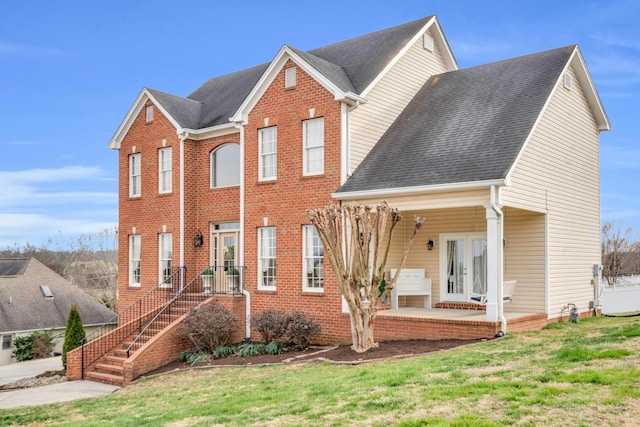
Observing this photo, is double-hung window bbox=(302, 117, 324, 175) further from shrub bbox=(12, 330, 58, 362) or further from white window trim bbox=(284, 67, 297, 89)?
shrub bbox=(12, 330, 58, 362)

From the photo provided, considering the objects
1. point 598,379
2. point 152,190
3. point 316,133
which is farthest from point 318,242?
point 598,379

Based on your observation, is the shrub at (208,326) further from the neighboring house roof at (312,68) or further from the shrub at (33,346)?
the shrub at (33,346)

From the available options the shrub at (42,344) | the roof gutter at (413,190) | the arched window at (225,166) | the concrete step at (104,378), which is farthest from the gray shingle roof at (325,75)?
the shrub at (42,344)

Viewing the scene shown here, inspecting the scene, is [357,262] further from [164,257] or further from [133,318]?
[133,318]

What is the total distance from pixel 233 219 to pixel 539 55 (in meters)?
10.5

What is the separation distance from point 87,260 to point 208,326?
135 feet

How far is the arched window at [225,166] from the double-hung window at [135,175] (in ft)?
11.2

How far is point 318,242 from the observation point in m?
17.2

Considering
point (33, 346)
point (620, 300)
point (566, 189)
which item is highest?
point (566, 189)

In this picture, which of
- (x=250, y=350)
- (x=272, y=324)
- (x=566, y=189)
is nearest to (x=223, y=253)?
(x=272, y=324)

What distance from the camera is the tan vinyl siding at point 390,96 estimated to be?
56.7ft

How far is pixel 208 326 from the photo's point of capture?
16.8 metres

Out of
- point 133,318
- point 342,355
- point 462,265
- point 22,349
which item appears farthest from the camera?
point 22,349

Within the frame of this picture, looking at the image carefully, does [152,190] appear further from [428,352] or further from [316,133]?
[428,352]
